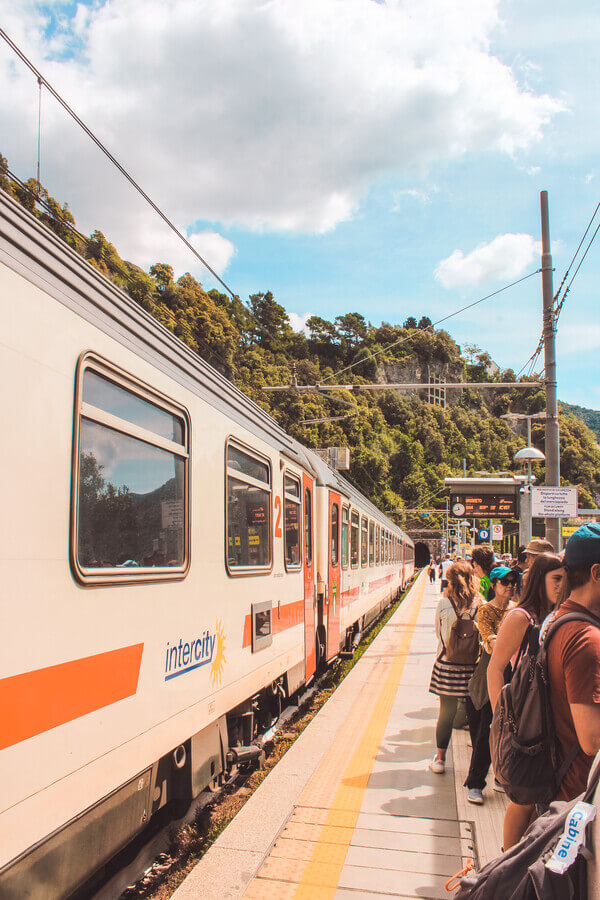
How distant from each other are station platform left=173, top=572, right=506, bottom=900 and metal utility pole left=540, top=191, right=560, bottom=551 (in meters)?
5.33

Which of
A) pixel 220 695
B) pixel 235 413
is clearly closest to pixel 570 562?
pixel 220 695

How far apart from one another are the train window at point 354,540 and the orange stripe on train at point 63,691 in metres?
9.06

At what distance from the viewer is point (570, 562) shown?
8.43 feet

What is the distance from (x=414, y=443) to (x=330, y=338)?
31912mm

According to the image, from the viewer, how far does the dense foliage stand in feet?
149

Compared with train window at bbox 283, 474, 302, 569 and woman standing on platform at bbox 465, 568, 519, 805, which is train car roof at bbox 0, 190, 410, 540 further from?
woman standing on platform at bbox 465, 568, 519, 805

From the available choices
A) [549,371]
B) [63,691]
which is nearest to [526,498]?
[549,371]

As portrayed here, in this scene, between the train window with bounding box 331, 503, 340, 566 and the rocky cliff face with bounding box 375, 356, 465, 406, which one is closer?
the train window with bounding box 331, 503, 340, 566

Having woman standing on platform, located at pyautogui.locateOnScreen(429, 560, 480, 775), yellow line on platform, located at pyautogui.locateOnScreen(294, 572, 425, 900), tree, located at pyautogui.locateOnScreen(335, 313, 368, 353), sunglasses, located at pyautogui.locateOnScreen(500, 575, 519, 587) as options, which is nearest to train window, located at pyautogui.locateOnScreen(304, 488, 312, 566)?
yellow line on platform, located at pyautogui.locateOnScreen(294, 572, 425, 900)

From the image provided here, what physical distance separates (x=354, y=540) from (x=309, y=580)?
15.7 ft

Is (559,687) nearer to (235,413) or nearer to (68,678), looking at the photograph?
(68,678)

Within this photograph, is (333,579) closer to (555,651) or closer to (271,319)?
(555,651)

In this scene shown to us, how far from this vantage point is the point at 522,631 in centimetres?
311

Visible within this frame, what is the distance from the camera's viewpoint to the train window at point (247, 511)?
504 cm
